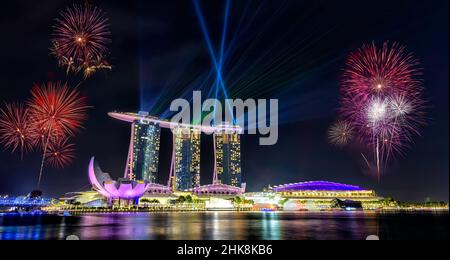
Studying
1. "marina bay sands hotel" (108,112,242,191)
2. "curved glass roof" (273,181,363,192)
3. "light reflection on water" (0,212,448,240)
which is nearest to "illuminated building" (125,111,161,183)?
"marina bay sands hotel" (108,112,242,191)

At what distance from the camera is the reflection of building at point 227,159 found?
561 ft

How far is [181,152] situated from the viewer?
167m

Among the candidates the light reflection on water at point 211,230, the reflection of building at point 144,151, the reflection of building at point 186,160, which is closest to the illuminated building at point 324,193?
the reflection of building at point 186,160

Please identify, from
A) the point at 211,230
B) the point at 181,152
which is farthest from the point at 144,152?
the point at 211,230

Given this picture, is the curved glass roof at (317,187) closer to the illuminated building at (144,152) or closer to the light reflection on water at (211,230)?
the illuminated building at (144,152)

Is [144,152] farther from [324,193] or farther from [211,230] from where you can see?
[211,230]

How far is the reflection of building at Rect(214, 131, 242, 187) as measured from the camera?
561 ft

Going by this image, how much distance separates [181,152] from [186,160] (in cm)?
451

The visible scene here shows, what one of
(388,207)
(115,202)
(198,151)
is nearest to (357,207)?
(388,207)

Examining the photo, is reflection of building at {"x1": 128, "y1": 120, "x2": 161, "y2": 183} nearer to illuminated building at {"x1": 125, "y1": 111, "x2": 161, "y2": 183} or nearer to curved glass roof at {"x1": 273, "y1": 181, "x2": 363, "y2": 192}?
illuminated building at {"x1": 125, "y1": 111, "x2": 161, "y2": 183}

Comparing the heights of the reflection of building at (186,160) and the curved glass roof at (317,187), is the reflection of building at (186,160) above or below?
above

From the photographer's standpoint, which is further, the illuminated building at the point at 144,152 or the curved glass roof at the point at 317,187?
the curved glass roof at the point at 317,187

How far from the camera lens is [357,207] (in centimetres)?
13625
